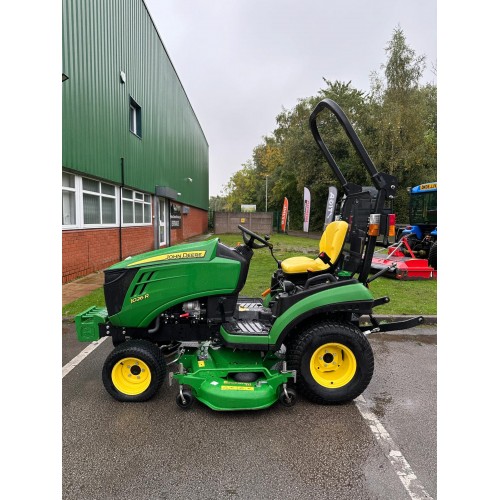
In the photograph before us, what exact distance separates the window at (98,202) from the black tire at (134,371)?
5707 millimetres

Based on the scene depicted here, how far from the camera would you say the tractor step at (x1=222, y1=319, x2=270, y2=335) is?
9.54 feet

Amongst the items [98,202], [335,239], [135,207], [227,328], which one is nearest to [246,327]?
[227,328]

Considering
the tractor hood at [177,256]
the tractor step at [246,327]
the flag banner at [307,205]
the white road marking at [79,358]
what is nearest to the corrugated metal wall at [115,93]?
the white road marking at [79,358]

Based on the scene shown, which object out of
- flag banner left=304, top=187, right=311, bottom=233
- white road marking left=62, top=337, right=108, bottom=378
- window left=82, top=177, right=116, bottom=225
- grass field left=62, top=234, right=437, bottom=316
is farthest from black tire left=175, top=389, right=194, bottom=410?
flag banner left=304, top=187, right=311, bottom=233

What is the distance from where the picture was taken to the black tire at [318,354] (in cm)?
284

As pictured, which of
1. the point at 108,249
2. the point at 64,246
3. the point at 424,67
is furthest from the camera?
the point at 424,67

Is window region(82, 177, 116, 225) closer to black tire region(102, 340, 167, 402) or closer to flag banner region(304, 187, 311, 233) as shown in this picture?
black tire region(102, 340, 167, 402)

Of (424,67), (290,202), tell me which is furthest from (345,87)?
(290,202)

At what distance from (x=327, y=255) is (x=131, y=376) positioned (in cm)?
206

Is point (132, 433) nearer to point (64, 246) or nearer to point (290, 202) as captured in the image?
point (64, 246)

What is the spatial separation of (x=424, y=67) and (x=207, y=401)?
80.1ft

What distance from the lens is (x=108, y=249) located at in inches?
356

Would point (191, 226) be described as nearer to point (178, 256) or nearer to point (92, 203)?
point (92, 203)

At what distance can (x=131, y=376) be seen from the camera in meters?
2.94
